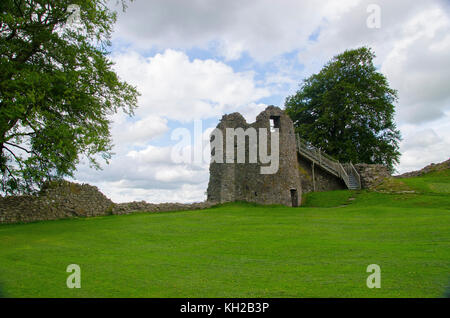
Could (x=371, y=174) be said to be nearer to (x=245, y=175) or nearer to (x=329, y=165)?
(x=329, y=165)

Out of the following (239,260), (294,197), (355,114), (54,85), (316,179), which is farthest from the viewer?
(355,114)

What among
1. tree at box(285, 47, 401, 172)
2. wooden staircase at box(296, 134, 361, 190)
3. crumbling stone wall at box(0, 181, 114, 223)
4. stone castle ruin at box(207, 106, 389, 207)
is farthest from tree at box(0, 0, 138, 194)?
Answer: tree at box(285, 47, 401, 172)

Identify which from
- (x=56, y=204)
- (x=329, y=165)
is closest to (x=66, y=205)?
(x=56, y=204)

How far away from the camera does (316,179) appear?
33.2 m

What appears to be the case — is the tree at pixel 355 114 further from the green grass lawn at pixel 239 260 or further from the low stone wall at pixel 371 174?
the green grass lawn at pixel 239 260

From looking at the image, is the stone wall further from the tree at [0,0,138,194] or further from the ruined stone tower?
the tree at [0,0,138,194]

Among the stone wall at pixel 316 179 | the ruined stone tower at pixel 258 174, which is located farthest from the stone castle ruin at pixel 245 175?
the stone wall at pixel 316 179

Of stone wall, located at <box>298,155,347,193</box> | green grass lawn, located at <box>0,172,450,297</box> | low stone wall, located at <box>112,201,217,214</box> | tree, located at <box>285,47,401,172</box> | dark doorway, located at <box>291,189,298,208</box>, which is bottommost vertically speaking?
green grass lawn, located at <box>0,172,450,297</box>

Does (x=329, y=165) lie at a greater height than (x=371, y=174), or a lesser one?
greater

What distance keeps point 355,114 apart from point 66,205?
1151 inches

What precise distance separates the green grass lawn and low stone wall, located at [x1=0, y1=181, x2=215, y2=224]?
8276 millimetres

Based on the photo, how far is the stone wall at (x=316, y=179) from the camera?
107 ft

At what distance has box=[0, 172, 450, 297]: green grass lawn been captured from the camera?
608 cm

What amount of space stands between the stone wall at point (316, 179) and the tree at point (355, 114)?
4591 mm
